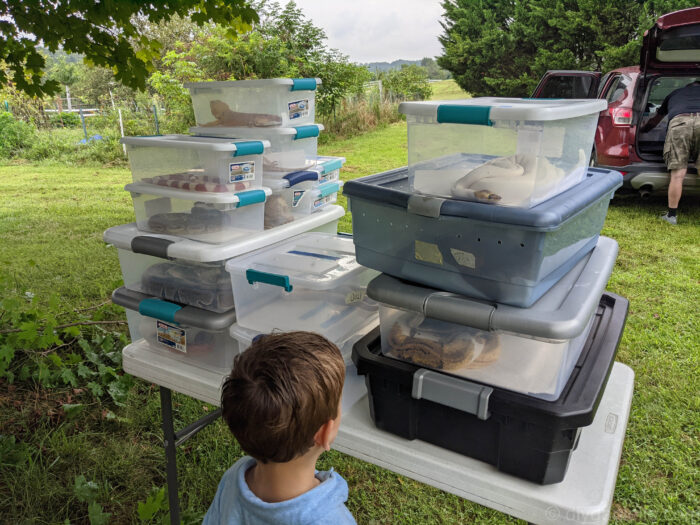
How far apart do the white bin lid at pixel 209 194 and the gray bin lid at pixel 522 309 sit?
698mm

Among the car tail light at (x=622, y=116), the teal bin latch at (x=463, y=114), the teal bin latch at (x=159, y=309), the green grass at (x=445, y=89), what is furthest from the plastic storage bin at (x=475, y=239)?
the green grass at (x=445, y=89)

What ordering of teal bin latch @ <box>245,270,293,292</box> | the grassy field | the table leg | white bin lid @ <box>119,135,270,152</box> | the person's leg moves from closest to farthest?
1. teal bin latch @ <box>245,270,293,292</box>
2. white bin lid @ <box>119,135,270,152</box>
3. the table leg
4. the grassy field
5. the person's leg

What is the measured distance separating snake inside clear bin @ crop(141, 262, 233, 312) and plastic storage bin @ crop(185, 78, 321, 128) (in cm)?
73

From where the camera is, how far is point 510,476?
1.19 meters

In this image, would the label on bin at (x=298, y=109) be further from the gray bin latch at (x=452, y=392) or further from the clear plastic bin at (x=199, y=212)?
the gray bin latch at (x=452, y=392)

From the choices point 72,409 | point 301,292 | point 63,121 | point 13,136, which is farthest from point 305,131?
point 63,121

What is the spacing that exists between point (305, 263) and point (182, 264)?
0.45 meters

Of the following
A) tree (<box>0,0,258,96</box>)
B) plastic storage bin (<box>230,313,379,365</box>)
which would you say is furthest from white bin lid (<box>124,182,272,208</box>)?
tree (<box>0,0,258,96</box>)

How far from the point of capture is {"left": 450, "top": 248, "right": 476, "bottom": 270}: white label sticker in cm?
122

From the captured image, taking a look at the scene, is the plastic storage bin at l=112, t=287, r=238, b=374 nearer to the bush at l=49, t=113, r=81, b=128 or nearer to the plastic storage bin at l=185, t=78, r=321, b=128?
the plastic storage bin at l=185, t=78, r=321, b=128

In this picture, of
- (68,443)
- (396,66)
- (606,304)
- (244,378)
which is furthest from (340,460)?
(396,66)

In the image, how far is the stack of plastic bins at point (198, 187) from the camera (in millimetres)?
1856

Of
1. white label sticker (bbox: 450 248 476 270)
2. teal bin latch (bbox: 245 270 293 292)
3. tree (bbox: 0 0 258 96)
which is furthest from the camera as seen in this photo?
tree (bbox: 0 0 258 96)

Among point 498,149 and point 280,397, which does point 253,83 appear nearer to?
point 498,149
